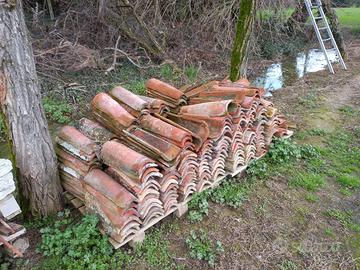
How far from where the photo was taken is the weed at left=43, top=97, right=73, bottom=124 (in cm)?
501

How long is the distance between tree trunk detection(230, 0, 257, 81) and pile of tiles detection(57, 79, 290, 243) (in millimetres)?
1644

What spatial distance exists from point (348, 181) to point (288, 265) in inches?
65.7

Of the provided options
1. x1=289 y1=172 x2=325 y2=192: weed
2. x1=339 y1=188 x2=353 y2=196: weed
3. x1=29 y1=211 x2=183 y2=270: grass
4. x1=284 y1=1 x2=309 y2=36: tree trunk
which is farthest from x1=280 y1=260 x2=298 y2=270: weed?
x1=284 y1=1 x2=309 y2=36: tree trunk

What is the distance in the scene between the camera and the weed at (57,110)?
16.4 feet

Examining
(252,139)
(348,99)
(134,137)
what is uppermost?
(134,137)

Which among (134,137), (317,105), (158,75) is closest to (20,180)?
(134,137)

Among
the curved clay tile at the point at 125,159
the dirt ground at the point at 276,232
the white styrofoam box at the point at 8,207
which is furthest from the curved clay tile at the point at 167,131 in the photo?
the white styrofoam box at the point at 8,207

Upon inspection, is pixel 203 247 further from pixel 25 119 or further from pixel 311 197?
pixel 25 119

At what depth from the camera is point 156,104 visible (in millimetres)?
3543

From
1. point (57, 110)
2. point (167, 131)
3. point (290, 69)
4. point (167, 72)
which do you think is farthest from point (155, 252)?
point (290, 69)

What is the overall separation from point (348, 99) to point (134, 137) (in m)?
5.08

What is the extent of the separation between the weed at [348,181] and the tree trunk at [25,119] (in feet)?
11.1

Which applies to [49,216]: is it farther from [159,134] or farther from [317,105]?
[317,105]

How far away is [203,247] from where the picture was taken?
2889 mm
